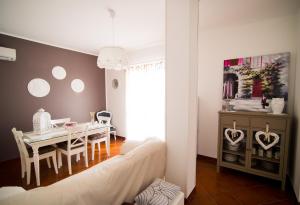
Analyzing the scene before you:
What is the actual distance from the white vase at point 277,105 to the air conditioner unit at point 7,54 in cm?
464

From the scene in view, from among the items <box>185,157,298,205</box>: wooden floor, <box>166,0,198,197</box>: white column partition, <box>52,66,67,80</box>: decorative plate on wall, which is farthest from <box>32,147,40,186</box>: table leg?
<box>185,157,298,205</box>: wooden floor

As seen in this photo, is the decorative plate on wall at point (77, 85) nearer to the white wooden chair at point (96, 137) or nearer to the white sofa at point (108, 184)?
the white wooden chair at point (96, 137)

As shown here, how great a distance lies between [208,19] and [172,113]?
5.76ft

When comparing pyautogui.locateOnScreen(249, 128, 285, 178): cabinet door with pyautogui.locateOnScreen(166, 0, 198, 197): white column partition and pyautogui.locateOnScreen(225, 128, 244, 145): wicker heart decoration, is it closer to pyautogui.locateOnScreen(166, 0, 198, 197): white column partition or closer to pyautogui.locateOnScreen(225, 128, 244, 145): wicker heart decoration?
pyautogui.locateOnScreen(225, 128, 244, 145): wicker heart decoration

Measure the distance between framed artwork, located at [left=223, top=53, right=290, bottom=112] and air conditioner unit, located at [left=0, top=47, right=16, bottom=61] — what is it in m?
4.09

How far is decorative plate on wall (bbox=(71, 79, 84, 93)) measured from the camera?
3.90m

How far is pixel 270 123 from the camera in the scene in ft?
6.63

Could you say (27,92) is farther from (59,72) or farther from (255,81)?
(255,81)

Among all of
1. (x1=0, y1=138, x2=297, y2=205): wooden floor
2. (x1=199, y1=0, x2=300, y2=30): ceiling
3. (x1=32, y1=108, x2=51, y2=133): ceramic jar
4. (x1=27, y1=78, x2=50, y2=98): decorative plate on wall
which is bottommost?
(x1=0, y1=138, x2=297, y2=205): wooden floor

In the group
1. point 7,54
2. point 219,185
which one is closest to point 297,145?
point 219,185

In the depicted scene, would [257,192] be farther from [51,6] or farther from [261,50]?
[51,6]

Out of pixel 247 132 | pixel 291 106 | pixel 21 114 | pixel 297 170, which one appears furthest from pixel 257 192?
pixel 21 114

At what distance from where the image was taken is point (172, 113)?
1699mm

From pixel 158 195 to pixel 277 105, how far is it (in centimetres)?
206
